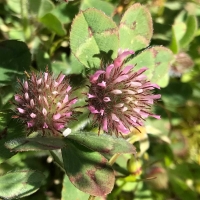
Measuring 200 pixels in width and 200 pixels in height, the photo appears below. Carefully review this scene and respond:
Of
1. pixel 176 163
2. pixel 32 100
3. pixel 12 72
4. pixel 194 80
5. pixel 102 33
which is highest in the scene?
pixel 102 33

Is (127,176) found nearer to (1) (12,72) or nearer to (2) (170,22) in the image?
(1) (12,72)

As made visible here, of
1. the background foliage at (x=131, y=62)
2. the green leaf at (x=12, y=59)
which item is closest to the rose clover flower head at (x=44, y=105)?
the background foliage at (x=131, y=62)

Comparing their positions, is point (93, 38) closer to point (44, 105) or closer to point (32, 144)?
point (44, 105)

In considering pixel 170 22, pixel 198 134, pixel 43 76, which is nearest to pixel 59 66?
pixel 43 76

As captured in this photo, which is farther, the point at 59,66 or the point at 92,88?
the point at 59,66

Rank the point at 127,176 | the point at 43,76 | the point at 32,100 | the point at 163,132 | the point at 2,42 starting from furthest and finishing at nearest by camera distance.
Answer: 1. the point at 163,132
2. the point at 127,176
3. the point at 2,42
4. the point at 43,76
5. the point at 32,100

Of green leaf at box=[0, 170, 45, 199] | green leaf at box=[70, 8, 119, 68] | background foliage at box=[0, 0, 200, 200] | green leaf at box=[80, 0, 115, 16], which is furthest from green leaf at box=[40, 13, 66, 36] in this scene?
green leaf at box=[0, 170, 45, 199]
